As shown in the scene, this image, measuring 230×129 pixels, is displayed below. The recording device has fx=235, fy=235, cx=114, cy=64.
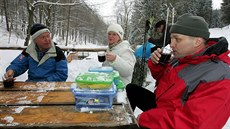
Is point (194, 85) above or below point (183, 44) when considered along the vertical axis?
below

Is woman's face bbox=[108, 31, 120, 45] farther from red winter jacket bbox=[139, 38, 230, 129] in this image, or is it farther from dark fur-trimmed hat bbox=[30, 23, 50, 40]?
red winter jacket bbox=[139, 38, 230, 129]

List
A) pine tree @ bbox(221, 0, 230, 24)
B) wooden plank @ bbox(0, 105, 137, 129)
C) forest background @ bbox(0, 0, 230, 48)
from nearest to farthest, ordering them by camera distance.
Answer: wooden plank @ bbox(0, 105, 137, 129) → forest background @ bbox(0, 0, 230, 48) → pine tree @ bbox(221, 0, 230, 24)

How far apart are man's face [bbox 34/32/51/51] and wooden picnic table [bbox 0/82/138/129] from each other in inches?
42.6

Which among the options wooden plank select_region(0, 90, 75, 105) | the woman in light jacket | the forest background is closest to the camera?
wooden plank select_region(0, 90, 75, 105)

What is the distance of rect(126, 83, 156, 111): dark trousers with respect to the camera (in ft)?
9.15

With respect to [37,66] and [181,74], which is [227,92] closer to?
[181,74]

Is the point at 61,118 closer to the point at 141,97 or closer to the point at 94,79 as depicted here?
the point at 94,79

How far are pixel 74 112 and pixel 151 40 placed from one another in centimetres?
307

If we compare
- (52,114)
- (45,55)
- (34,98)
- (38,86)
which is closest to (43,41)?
(45,55)

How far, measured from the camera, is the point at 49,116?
5.50 ft

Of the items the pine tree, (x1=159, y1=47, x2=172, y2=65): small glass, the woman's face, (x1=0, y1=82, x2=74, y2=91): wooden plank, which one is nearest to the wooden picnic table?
(x1=0, y1=82, x2=74, y2=91): wooden plank

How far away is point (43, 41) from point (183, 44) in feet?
6.37

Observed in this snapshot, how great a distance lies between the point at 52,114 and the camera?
1.71 metres

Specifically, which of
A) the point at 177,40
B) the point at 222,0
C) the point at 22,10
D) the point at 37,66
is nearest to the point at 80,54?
the point at 37,66
